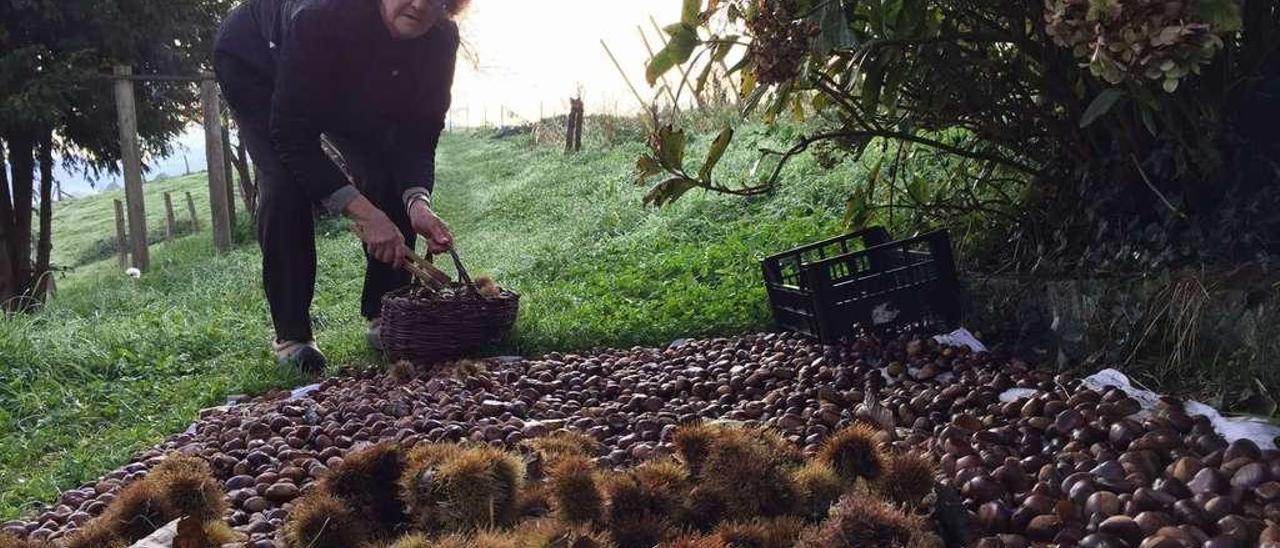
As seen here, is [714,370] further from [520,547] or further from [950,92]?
[520,547]

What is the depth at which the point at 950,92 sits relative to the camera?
3.81 m

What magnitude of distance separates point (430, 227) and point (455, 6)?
88cm

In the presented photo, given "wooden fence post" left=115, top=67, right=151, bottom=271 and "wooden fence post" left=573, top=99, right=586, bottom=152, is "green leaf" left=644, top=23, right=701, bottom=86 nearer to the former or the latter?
"wooden fence post" left=115, top=67, right=151, bottom=271

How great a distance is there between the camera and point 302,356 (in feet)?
14.9

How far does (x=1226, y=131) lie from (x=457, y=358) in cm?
285

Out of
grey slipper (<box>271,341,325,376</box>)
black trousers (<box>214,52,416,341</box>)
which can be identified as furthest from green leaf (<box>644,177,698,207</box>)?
grey slipper (<box>271,341,325,376</box>)

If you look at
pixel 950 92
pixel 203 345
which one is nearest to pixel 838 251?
pixel 950 92

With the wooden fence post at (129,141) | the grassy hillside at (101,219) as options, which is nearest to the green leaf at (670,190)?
the wooden fence post at (129,141)

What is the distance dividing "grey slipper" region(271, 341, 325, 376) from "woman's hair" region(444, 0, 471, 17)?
150 centimetres

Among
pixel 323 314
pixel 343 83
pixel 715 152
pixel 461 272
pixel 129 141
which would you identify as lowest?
pixel 323 314

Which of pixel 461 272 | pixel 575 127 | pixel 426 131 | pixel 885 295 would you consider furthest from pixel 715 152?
pixel 575 127

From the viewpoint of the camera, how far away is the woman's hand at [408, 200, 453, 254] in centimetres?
439

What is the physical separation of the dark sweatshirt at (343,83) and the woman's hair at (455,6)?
166mm

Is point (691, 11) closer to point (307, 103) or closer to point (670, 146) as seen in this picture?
point (670, 146)
